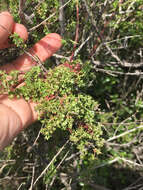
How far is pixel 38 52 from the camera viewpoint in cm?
261

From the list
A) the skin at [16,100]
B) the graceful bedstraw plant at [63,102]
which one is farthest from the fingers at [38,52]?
the graceful bedstraw plant at [63,102]

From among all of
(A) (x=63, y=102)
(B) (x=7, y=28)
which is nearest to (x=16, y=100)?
(A) (x=63, y=102)

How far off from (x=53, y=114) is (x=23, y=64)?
3.08ft

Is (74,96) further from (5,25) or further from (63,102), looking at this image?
(5,25)

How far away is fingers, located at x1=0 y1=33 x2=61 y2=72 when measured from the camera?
2525 mm

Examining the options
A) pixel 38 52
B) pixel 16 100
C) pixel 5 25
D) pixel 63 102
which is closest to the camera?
pixel 63 102

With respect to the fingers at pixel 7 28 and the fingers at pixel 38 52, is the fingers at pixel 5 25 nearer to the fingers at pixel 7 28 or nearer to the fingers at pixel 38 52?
the fingers at pixel 7 28

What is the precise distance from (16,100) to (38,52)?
73cm

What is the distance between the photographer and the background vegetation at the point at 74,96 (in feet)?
6.68

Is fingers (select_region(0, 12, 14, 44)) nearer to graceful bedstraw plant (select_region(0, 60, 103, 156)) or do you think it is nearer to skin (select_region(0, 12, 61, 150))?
skin (select_region(0, 12, 61, 150))

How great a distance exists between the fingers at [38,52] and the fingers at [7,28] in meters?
0.32

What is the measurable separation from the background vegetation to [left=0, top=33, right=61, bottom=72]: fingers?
0.27 ft

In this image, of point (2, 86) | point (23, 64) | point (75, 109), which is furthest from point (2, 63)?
point (75, 109)

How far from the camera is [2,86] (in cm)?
218
